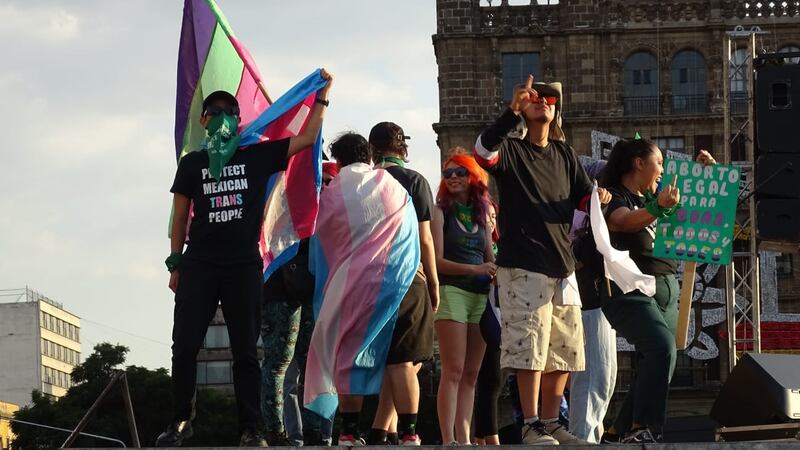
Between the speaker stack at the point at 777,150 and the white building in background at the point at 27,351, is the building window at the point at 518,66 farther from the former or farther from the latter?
the white building in background at the point at 27,351

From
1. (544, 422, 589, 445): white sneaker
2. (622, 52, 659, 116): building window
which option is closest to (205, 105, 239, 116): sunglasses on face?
(544, 422, 589, 445): white sneaker

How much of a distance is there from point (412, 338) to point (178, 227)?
4.67 ft

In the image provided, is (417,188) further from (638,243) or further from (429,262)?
(638,243)

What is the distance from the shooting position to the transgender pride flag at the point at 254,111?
32.6 feet

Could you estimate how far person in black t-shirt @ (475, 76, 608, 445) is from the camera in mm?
9211

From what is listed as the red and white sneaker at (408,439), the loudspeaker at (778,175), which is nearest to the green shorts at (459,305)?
the red and white sneaker at (408,439)

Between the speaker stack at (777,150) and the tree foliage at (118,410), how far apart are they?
39.0 metres

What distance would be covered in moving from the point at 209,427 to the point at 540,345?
161 feet

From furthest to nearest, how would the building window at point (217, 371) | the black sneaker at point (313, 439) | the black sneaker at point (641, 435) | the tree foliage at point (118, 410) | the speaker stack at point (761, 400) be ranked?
the building window at point (217, 371) → the tree foliage at point (118, 410) → the speaker stack at point (761, 400) → the black sneaker at point (313, 439) → the black sneaker at point (641, 435)

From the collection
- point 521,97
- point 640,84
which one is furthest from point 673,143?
point 521,97

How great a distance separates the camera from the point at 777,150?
59.8 ft

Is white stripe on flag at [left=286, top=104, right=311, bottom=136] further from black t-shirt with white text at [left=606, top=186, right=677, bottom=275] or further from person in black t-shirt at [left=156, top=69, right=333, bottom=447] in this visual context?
black t-shirt with white text at [left=606, top=186, right=677, bottom=275]

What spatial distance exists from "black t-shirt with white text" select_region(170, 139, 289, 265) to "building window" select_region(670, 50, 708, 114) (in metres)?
47.4

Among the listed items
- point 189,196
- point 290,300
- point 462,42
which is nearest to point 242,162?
point 189,196
